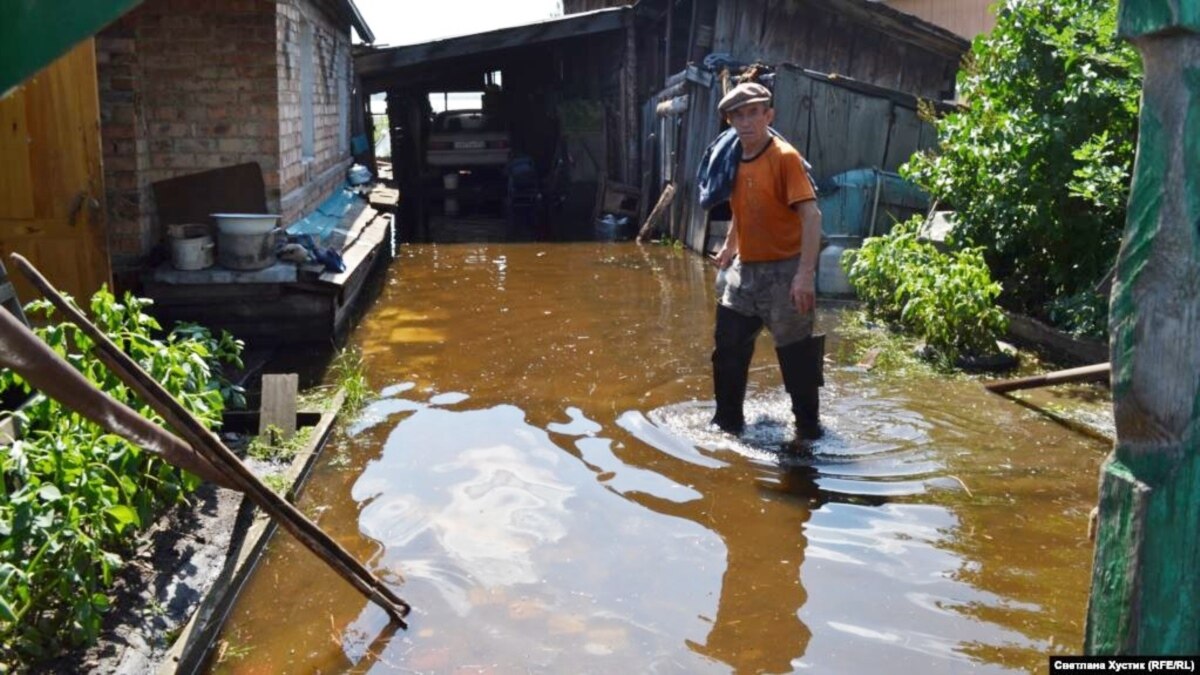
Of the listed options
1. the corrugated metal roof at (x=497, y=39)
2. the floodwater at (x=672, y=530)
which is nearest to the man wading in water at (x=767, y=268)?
the floodwater at (x=672, y=530)

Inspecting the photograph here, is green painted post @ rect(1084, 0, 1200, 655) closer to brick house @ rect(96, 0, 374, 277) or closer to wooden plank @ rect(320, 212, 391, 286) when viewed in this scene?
wooden plank @ rect(320, 212, 391, 286)

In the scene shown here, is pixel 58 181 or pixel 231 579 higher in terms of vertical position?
pixel 58 181

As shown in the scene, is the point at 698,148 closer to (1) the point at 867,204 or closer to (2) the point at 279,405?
(1) the point at 867,204

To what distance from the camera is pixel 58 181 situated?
245 inches

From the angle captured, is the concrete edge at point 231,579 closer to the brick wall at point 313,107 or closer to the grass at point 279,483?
the grass at point 279,483

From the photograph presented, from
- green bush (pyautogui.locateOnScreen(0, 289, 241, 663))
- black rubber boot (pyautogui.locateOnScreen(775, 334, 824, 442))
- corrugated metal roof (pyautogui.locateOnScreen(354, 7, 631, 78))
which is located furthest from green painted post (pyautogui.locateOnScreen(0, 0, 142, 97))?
corrugated metal roof (pyautogui.locateOnScreen(354, 7, 631, 78))

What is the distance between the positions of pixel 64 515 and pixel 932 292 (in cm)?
627

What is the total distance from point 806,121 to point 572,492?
7.49 meters

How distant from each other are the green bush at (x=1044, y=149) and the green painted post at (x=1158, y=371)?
5.96m

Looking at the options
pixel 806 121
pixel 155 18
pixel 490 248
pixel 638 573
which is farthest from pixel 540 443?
pixel 490 248

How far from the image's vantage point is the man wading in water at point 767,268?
18.1 ft

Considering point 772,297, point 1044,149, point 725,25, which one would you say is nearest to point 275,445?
point 772,297

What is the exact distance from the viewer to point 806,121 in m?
11.7

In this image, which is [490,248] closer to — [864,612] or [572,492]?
[572,492]
